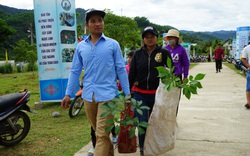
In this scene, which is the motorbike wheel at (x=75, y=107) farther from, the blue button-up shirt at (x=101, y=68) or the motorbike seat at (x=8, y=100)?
the blue button-up shirt at (x=101, y=68)

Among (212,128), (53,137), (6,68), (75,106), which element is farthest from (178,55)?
(6,68)

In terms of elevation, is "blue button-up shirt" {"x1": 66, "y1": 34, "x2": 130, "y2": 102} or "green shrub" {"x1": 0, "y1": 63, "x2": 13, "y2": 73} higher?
"blue button-up shirt" {"x1": 66, "y1": 34, "x2": 130, "y2": 102}

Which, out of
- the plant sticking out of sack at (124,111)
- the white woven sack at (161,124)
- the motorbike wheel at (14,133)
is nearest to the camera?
the plant sticking out of sack at (124,111)

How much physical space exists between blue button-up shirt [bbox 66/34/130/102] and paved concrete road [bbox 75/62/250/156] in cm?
123

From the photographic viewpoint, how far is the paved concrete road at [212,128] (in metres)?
3.67

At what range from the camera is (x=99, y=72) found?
9.06 ft

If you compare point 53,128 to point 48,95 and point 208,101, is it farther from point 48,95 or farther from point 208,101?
point 208,101

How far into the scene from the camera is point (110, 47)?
9.20 ft

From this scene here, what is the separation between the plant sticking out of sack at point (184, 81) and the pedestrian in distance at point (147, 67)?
0.36 meters

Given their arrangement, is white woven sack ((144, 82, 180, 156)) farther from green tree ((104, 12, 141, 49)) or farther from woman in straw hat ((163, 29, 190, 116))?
green tree ((104, 12, 141, 49))

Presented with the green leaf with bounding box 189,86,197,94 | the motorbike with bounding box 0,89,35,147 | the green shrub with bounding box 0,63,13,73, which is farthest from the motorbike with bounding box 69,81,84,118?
the green shrub with bounding box 0,63,13,73

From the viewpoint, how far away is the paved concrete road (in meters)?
3.67

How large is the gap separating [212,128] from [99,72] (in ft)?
8.88

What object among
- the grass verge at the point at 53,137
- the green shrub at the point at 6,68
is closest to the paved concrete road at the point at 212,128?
the grass verge at the point at 53,137
